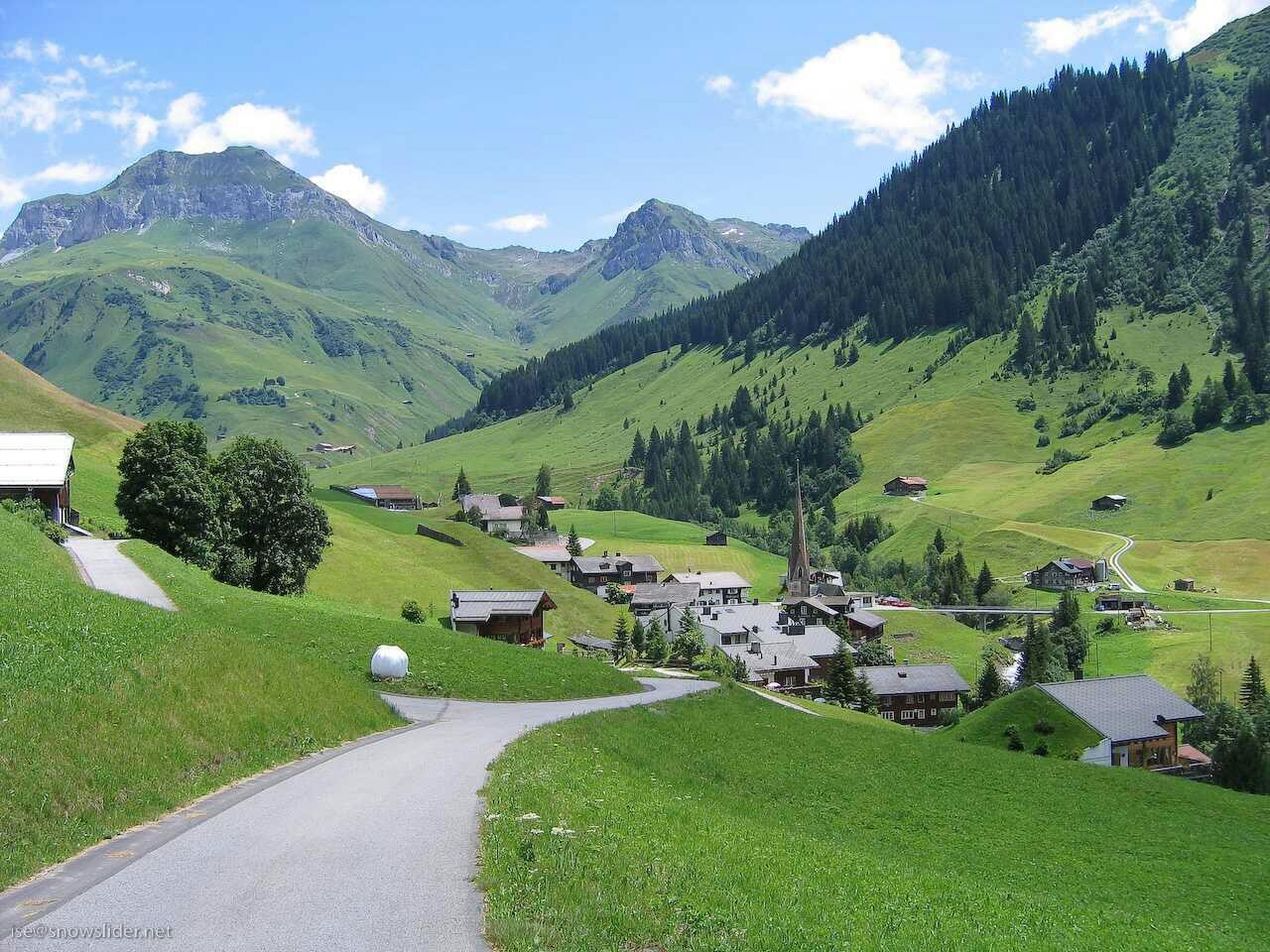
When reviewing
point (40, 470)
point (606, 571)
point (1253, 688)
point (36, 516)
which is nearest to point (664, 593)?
point (606, 571)

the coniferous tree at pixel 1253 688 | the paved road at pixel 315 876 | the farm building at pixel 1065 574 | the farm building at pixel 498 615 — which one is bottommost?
the farm building at pixel 498 615

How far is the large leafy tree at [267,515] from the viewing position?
242 ft

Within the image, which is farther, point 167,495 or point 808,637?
point 808,637

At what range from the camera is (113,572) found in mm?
51031

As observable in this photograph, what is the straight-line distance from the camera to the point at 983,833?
35250 mm

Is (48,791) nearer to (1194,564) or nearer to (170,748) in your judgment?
(170,748)

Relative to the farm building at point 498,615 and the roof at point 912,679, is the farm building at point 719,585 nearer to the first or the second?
the roof at point 912,679

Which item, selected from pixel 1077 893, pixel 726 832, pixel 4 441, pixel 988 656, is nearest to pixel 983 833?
pixel 1077 893

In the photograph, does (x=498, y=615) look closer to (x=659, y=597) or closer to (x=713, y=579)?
(x=659, y=597)

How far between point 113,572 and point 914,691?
9358cm

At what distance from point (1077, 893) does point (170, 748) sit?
25401 millimetres

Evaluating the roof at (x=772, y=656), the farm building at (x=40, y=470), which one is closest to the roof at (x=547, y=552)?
the roof at (x=772, y=656)

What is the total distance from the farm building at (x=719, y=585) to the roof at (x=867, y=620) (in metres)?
28.3

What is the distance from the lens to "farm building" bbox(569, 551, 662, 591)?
598 ft
